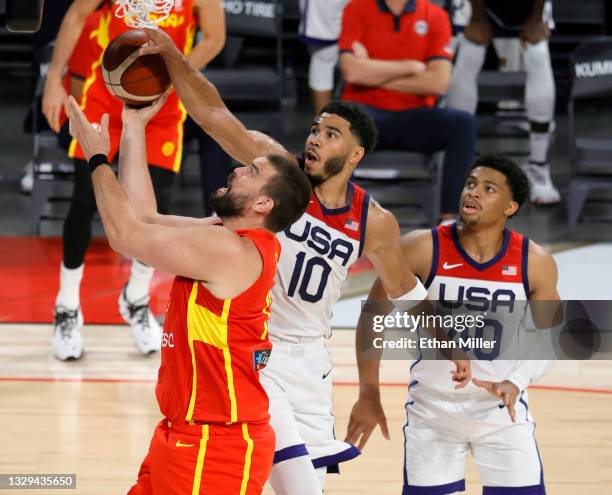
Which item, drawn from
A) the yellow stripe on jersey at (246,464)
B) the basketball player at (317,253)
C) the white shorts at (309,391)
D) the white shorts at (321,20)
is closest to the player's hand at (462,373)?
the basketball player at (317,253)

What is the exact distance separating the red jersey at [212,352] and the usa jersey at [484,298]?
979 millimetres

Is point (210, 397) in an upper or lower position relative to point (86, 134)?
lower

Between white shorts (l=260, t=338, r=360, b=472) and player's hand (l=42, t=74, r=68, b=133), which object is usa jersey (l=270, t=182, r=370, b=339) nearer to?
white shorts (l=260, t=338, r=360, b=472)

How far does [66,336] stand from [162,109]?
1305 millimetres

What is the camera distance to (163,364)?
12.3 feet

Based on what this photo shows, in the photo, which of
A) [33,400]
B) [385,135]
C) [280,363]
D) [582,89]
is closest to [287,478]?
[280,363]

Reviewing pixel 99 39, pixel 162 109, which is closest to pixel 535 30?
pixel 162 109

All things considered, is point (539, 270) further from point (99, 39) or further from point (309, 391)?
point (99, 39)

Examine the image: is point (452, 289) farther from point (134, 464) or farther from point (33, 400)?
point (33, 400)

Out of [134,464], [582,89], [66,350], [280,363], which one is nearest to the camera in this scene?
[280,363]

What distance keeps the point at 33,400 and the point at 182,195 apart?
4.10 metres

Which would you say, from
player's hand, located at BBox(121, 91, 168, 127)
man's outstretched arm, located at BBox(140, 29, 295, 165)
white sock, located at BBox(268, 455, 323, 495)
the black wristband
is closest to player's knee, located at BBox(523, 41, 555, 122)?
man's outstretched arm, located at BBox(140, 29, 295, 165)

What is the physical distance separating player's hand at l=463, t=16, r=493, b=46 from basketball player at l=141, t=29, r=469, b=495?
485 cm

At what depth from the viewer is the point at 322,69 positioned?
30.5 ft
